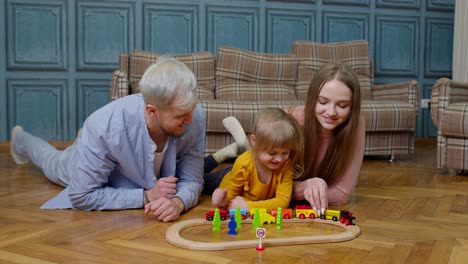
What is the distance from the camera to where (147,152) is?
6.54 ft

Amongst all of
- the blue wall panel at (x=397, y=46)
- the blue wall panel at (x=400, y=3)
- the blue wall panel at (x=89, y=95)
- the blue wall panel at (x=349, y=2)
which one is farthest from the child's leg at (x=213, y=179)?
the blue wall panel at (x=400, y=3)

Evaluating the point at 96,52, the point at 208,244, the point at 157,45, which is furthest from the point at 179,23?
the point at 208,244

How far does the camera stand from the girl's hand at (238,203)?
203 cm

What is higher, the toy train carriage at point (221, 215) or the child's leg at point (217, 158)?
the child's leg at point (217, 158)

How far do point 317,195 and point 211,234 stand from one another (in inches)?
19.3

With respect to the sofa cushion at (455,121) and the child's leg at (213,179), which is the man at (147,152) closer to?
the child's leg at (213,179)

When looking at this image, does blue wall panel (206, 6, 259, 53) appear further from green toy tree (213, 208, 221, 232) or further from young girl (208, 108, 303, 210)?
green toy tree (213, 208, 221, 232)

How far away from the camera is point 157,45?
4.55m

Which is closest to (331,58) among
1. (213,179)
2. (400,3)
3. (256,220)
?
(400,3)

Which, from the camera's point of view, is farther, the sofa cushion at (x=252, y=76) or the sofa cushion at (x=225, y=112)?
the sofa cushion at (x=252, y=76)

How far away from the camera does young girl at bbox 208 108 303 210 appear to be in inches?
78.3

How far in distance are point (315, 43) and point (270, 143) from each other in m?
2.67

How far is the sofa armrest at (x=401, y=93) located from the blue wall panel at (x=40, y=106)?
8.45ft


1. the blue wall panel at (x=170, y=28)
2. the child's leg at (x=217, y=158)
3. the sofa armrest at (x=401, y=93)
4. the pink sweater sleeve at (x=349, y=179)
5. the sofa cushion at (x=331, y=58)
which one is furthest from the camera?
the blue wall panel at (x=170, y=28)
